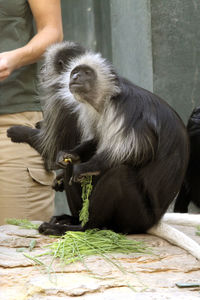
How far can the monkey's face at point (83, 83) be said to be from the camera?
304 cm

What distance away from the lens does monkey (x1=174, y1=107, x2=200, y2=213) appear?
4.63 m

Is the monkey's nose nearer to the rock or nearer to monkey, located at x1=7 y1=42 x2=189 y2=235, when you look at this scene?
monkey, located at x1=7 y1=42 x2=189 y2=235

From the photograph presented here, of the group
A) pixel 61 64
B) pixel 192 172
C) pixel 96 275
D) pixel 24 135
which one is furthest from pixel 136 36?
pixel 96 275

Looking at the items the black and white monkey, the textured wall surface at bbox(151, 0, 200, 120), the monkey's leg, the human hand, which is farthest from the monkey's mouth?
the textured wall surface at bbox(151, 0, 200, 120)

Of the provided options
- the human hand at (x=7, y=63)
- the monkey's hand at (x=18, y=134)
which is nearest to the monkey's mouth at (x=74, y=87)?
the human hand at (x=7, y=63)

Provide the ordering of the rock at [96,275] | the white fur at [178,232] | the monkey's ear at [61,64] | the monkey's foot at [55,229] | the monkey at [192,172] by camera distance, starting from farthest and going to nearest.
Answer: the monkey at [192,172] → the monkey's ear at [61,64] → the monkey's foot at [55,229] → the white fur at [178,232] → the rock at [96,275]

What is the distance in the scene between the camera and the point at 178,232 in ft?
9.92

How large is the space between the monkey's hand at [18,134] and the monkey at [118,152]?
0.35m

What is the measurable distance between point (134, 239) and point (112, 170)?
413mm

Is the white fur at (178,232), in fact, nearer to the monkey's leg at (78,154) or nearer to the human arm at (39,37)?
the monkey's leg at (78,154)

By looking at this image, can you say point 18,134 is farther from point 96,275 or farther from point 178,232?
point 96,275

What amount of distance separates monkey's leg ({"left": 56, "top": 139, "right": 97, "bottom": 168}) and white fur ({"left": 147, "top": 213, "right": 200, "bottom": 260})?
1.79ft

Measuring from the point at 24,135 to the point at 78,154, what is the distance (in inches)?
21.0

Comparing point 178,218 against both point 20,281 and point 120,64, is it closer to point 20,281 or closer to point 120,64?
point 20,281
